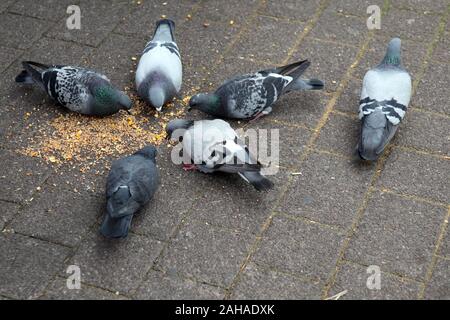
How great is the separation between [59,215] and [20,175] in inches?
21.0

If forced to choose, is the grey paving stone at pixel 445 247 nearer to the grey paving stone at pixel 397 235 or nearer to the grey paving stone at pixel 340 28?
the grey paving stone at pixel 397 235

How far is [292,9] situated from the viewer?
7.14 metres

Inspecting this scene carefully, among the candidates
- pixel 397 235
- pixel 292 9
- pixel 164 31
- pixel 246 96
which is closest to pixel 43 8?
pixel 164 31

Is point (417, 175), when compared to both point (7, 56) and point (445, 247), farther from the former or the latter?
point (7, 56)

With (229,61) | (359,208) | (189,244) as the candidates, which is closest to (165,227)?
(189,244)

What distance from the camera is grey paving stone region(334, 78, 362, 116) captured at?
5.93m

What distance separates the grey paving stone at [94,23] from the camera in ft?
22.0

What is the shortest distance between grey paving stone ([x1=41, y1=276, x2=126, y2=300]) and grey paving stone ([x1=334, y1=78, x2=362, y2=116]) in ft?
8.27

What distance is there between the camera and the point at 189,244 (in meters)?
4.73

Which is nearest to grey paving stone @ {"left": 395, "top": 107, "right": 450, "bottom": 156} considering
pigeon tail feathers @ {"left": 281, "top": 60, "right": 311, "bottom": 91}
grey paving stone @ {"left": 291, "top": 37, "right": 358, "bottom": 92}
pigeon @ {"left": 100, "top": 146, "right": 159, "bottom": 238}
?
grey paving stone @ {"left": 291, "top": 37, "right": 358, "bottom": 92}
